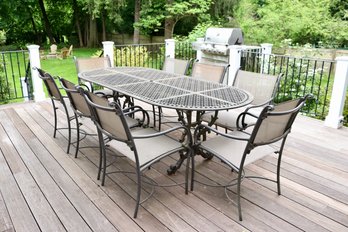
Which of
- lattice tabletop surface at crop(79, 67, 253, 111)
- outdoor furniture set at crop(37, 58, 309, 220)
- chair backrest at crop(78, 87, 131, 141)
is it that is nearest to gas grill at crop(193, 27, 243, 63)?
outdoor furniture set at crop(37, 58, 309, 220)

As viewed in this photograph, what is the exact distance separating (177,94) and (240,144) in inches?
30.3

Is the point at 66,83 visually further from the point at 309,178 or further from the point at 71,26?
the point at 71,26

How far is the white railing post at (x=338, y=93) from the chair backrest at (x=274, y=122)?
2.26m

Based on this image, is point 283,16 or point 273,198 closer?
point 273,198

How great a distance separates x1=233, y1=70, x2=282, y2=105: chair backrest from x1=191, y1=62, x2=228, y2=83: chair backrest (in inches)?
9.4

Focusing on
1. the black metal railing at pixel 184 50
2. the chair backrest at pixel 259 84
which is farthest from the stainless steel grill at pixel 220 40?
the chair backrest at pixel 259 84

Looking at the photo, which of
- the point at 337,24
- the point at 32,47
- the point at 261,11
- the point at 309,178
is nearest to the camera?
the point at 309,178

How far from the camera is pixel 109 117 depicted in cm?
213

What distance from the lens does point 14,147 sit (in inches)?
136

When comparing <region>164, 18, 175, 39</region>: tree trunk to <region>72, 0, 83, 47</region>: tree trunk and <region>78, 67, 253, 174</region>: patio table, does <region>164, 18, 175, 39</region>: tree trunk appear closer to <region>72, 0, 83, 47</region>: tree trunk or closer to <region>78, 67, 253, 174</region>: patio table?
<region>78, 67, 253, 174</region>: patio table

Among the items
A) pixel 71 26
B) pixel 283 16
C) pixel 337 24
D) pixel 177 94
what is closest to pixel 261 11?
pixel 283 16

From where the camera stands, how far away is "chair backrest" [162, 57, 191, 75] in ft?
13.6

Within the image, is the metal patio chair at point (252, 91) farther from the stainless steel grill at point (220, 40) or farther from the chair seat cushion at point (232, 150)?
the stainless steel grill at point (220, 40)

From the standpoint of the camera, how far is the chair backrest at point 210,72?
3.64 metres
